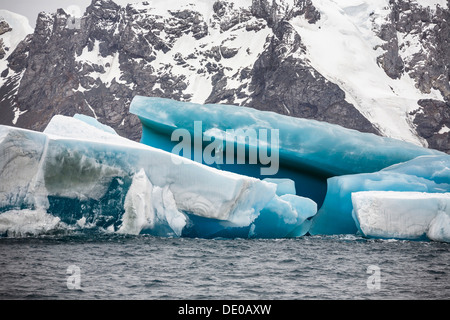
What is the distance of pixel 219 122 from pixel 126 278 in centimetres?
1041

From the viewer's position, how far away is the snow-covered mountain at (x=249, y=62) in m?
78.7

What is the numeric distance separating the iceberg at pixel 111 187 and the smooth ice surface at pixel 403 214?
3189 millimetres

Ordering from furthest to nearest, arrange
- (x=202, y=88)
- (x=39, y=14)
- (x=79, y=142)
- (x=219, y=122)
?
(x=39, y=14)
(x=202, y=88)
(x=219, y=122)
(x=79, y=142)

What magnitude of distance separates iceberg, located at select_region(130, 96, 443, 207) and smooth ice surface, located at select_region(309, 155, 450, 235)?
37.8 inches

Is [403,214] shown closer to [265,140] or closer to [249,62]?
[265,140]

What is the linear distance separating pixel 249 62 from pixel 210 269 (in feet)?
262

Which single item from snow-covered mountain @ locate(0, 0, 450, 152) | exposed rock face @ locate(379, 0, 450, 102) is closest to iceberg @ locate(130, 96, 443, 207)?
snow-covered mountain @ locate(0, 0, 450, 152)

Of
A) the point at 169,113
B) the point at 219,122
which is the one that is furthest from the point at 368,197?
the point at 169,113

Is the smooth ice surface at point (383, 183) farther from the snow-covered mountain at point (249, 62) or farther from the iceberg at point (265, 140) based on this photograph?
the snow-covered mountain at point (249, 62)

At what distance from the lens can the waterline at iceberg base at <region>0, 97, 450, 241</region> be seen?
16578 mm

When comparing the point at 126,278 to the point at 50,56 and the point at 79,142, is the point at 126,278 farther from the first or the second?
the point at 50,56

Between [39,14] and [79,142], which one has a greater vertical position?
[39,14]

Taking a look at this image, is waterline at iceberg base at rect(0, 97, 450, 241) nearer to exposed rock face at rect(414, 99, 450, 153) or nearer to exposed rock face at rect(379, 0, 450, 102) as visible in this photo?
exposed rock face at rect(414, 99, 450, 153)

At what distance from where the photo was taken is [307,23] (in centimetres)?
8750
